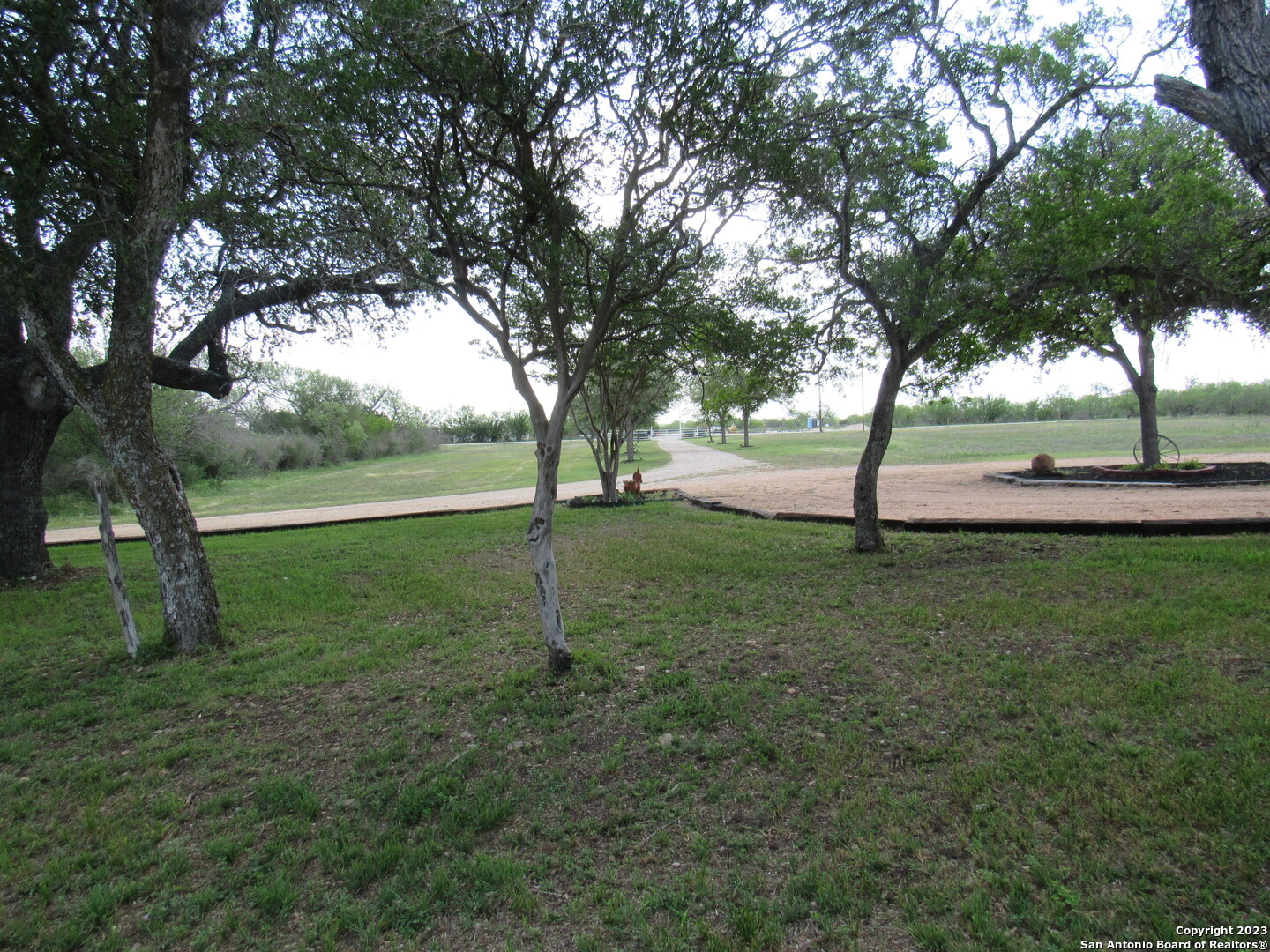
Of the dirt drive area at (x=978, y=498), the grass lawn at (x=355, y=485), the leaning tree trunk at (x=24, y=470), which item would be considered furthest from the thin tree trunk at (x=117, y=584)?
the grass lawn at (x=355, y=485)

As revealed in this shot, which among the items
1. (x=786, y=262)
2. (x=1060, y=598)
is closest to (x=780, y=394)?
(x=786, y=262)

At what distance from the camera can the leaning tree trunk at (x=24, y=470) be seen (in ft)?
28.7

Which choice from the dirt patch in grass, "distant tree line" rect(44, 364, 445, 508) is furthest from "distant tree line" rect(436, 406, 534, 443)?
the dirt patch in grass

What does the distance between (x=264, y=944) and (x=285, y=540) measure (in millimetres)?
11673

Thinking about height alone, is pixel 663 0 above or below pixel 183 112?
below

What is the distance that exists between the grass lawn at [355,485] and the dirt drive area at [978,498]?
803 cm

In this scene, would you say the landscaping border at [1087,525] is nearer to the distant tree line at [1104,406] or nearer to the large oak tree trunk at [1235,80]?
the large oak tree trunk at [1235,80]

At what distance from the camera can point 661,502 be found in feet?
52.2

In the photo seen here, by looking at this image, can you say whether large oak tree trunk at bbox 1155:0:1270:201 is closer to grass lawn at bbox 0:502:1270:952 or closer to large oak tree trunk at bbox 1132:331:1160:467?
grass lawn at bbox 0:502:1270:952

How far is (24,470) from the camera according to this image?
9094 millimetres

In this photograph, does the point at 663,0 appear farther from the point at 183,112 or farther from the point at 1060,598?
the point at 1060,598

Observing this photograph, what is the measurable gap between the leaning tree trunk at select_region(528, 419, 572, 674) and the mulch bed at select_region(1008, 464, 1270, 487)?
1542 cm

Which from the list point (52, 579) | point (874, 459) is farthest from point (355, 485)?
point (874, 459)

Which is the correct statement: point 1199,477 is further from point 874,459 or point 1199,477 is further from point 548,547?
point 548,547
